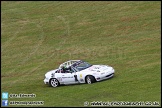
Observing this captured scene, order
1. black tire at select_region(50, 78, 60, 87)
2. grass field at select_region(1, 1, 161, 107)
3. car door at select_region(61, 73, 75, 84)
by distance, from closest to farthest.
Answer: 1. grass field at select_region(1, 1, 161, 107)
2. car door at select_region(61, 73, 75, 84)
3. black tire at select_region(50, 78, 60, 87)

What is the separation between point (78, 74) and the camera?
22.4 m

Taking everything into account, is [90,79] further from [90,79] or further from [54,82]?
[54,82]

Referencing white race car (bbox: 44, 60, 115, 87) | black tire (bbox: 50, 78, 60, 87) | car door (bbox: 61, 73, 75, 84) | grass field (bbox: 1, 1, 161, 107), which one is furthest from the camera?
black tire (bbox: 50, 78, 60, 87)

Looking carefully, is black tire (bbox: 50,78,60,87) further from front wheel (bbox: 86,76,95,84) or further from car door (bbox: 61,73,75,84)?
front wheel (bbox: 86,76,95,84)

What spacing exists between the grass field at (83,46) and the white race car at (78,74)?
1.43 ft

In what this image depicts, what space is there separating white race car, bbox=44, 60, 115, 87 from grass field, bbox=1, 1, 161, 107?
1.43ft

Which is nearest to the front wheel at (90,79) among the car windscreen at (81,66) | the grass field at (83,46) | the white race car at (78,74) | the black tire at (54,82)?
the white race car at (78,74)

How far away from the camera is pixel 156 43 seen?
29000 mm

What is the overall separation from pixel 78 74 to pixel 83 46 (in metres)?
8.88

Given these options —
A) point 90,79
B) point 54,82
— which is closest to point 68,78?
point 54,82

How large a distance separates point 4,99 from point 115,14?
19.8 meters

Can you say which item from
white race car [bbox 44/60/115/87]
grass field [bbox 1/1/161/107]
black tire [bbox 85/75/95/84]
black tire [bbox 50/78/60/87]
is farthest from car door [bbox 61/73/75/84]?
black tire [bbox 85/75/95/84]

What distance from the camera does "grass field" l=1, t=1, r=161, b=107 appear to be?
65.7ft

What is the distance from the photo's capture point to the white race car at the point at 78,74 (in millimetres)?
21891
